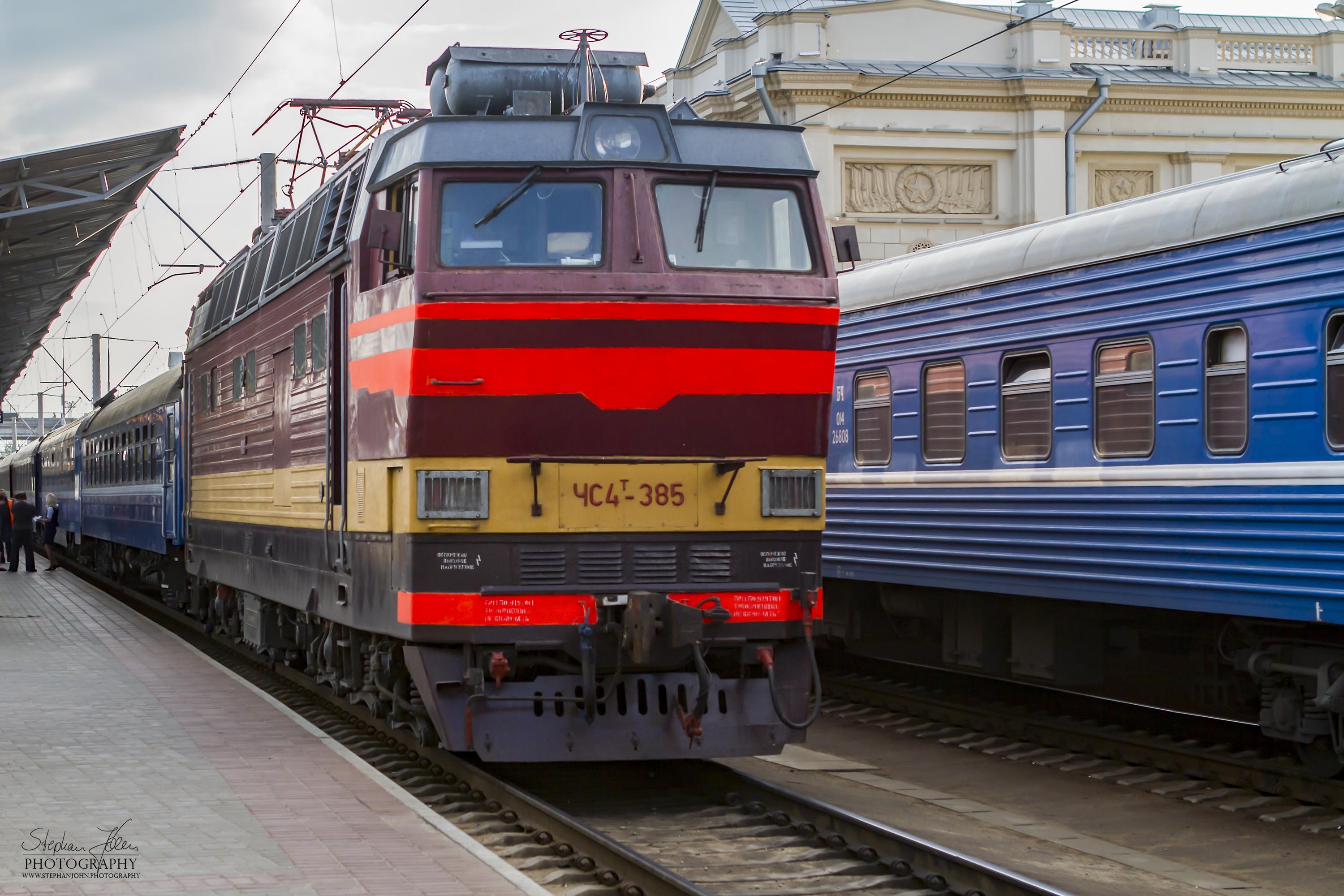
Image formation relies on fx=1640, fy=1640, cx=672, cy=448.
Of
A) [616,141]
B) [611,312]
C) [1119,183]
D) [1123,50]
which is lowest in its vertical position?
[611,312]

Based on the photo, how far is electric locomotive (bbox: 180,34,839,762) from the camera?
27.5 feet

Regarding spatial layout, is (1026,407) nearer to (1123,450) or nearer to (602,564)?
(1123,450)

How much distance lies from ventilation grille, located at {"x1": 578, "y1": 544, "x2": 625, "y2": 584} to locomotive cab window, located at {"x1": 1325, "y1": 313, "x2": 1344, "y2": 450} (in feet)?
12.4

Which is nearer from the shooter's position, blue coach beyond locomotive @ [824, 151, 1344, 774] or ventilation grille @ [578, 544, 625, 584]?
ventilation grille @ [578, 544, 625, 584]

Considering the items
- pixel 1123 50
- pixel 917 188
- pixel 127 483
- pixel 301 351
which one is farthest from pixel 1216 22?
pixel 301 351

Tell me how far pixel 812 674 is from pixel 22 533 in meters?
27.2

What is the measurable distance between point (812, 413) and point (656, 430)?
91 cm

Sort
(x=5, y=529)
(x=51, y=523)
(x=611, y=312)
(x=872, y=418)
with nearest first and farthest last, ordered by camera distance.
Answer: (x=611, y=312)
(x=872, y=418)
(x=5, y=529)
(x=51, y=523)

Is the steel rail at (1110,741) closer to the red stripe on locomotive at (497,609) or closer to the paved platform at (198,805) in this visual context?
the red stripe on locomotive at (497,609)

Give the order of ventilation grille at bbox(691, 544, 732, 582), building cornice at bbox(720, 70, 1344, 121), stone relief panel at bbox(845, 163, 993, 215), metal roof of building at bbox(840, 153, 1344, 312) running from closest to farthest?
1. ventilation grille at bbox(691, 544, 732, 582)
2. metal roof of building at bbox(840, 153, 1344, 312)
3. building cornice at bbox(720, 70, 1344, 121)
4. stone relief panel at bbox(845, 163, 993, 215)

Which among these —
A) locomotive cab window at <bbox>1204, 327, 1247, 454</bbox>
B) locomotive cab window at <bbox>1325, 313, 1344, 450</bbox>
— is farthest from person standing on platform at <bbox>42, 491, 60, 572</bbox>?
locomotive cab window at <bbox>1325, 313, 1344, 450</bbox>

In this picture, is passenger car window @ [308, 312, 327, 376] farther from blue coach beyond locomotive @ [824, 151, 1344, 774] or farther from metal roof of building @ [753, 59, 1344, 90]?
metal roof of building @ [753, 59, 1344, 90]

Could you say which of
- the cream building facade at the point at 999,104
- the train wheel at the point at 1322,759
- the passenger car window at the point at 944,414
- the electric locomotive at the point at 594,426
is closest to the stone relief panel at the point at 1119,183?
the cream building facade at the point at 999,104

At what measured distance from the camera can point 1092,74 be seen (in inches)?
1221
